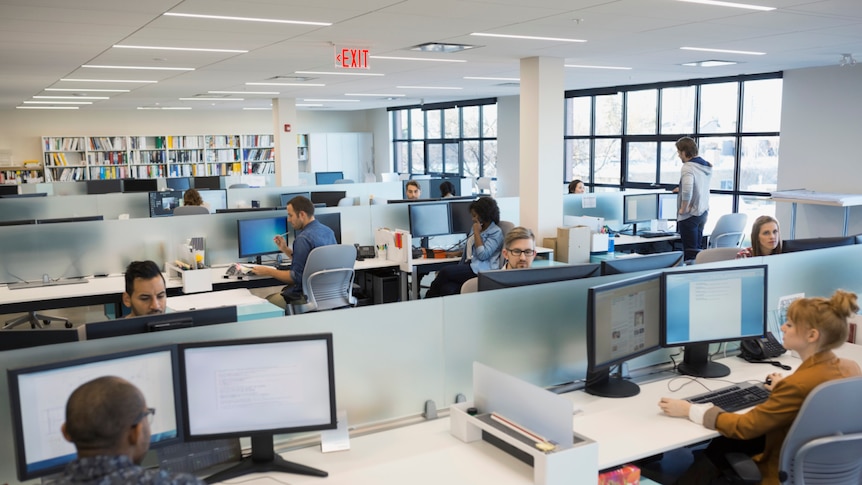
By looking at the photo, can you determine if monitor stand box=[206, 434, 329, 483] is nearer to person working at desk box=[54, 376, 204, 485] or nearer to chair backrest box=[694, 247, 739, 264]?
person working at desk box=[54, 376, 204, 485]

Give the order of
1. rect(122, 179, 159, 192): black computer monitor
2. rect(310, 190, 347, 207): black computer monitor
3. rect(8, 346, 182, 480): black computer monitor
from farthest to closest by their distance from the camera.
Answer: rect(122, 179, 159, 192): black computer monitor → rect(310, 190, 347, 207): black computer monitor → rect(8, 346, 182, 480): black computer monitor

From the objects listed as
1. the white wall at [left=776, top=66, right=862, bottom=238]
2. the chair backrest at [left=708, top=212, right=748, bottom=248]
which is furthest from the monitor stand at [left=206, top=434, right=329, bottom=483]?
the white wall at [left=776, top=66, right=862, bottom=238]

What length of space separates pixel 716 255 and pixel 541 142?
2703 mm

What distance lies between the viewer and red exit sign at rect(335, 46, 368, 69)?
5.56 m

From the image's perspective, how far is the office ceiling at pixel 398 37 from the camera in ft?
13.3

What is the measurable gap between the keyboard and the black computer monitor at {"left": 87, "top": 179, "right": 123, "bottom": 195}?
1003 cm

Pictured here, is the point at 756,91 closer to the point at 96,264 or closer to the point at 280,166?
the point at 280,166

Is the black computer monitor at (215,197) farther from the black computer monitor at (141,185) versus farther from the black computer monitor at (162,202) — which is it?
the black computer monitor at (141,185)

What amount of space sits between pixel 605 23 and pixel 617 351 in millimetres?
2724

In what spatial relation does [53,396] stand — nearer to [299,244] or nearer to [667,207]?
[299,244]

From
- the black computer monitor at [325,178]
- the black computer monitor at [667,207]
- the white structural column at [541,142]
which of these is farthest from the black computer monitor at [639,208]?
the black computer monitor at [325,178]

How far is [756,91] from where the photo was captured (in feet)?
29.7

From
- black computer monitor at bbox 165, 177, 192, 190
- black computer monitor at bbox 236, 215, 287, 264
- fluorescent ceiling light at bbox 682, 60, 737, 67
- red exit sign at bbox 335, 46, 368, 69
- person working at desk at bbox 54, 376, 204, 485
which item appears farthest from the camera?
black computer monitor at bbox 165, 177, 192, 190

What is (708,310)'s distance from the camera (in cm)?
310
